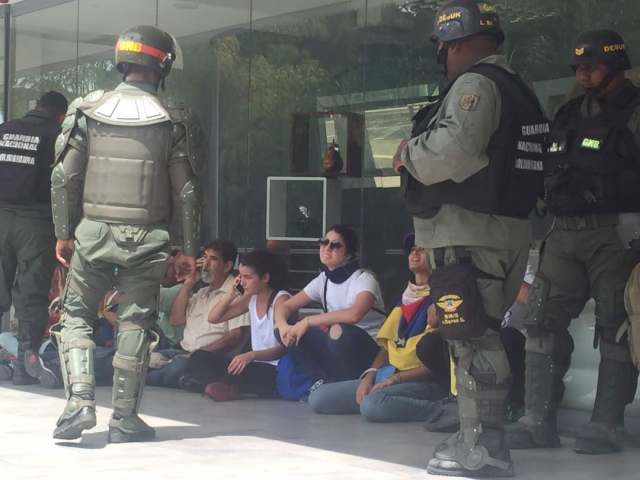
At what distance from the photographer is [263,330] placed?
850 centimetres

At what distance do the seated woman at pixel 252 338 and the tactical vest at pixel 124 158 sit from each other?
2.06m

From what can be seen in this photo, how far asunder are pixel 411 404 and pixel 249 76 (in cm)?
410

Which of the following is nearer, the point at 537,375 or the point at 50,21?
the point at 537,375

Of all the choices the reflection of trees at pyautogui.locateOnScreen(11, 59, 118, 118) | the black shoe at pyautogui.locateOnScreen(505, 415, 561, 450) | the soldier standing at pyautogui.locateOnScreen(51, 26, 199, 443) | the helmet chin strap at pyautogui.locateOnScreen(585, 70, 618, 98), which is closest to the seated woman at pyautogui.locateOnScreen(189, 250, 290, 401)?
the soldier standing at pyautogui.locateOnScreen(51, 26, 199, 443)

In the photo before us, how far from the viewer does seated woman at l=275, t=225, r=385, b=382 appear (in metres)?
7.92

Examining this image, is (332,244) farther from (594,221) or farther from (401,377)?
(594,221)

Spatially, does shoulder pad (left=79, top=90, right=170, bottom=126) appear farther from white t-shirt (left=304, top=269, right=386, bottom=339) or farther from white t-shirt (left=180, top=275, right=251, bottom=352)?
white t-shirt (left=180, top=275, right=251, bottom=352)

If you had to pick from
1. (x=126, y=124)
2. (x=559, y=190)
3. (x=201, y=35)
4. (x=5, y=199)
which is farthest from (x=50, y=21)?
(x=559, y=190)

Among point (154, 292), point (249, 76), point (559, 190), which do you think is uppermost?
point (249, 76)

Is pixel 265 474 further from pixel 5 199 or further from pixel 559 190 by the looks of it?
pixel 5 199

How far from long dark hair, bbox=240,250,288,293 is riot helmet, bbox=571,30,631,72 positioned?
297 centimetres

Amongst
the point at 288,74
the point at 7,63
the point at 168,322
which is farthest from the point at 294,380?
the point at 7,63

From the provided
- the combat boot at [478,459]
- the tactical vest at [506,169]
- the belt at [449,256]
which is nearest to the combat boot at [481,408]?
the combat boot at [478,459]

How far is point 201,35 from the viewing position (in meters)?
10.7
